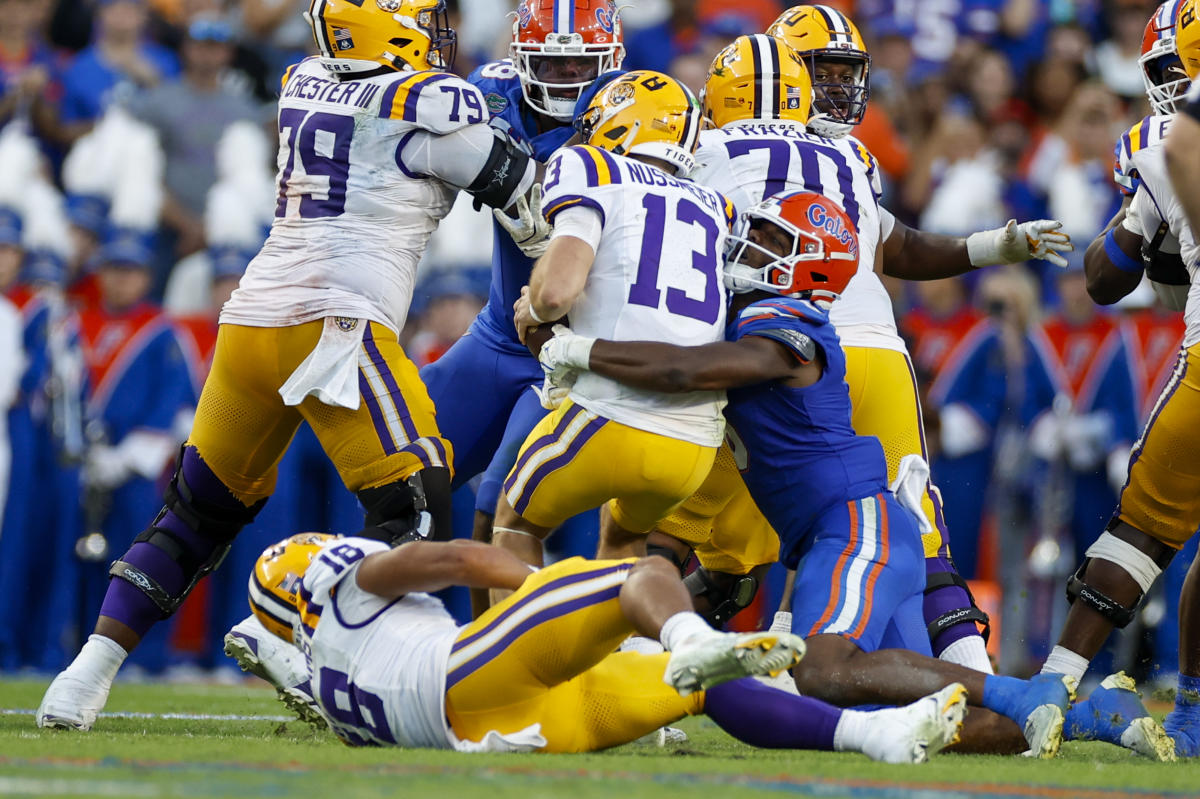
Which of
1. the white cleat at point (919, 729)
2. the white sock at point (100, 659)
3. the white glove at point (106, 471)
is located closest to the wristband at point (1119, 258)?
the white cleat at point (919, 729)

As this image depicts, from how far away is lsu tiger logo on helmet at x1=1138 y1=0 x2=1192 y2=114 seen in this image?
6004 millimetres

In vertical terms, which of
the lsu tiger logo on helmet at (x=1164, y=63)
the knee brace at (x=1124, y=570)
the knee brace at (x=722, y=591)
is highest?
Result: the lsu tiger logo on helmet at (x=1164, y=63)

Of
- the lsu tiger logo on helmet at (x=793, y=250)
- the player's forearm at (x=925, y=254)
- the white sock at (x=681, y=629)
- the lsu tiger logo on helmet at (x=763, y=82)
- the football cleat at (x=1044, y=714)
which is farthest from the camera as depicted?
the player's forearm at (x=925, y=254)

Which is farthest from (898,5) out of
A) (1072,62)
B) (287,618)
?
(287,618)

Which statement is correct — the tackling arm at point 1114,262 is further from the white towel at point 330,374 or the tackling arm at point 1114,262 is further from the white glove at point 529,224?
the white towel at point 330,374

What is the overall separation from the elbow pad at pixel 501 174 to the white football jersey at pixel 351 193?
0.18 feet

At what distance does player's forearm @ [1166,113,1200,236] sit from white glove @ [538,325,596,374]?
65.1 inches

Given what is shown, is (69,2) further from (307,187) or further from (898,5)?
(307,187)

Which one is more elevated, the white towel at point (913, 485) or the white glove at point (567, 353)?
the white glove at point (567, 353)

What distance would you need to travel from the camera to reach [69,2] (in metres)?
12.8

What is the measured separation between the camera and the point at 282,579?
524 centimetres

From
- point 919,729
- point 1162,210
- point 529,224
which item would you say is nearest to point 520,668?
point 919,729

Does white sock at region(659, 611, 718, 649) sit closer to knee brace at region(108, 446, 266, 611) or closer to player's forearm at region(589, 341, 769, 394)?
player's forearm at region(589, 341, 769, 394)

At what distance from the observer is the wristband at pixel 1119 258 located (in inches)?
245
